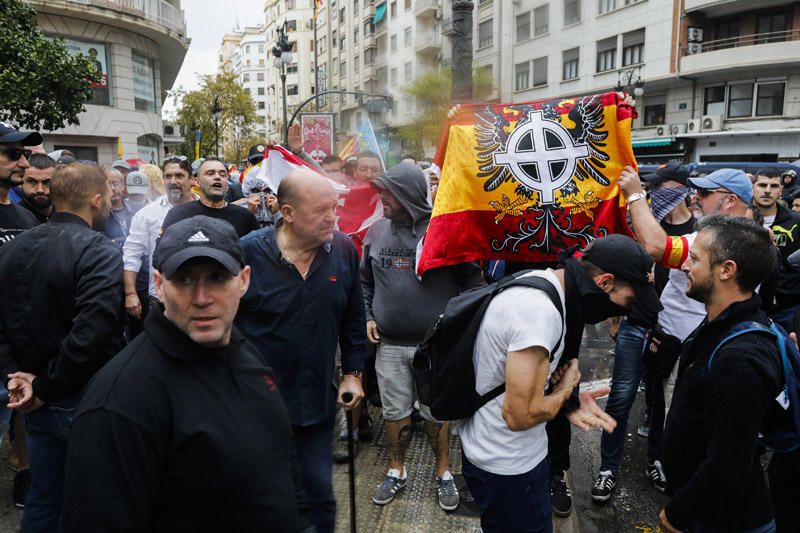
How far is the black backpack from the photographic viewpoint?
2447 millimetres

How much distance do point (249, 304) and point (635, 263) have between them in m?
1.85

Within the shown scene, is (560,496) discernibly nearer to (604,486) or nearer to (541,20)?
(604,486)

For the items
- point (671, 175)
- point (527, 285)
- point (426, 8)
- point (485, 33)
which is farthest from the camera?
point (426, 8)

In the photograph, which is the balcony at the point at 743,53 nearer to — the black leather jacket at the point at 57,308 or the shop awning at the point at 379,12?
the black leather jacket at the point at 57,308

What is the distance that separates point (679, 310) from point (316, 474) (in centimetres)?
265

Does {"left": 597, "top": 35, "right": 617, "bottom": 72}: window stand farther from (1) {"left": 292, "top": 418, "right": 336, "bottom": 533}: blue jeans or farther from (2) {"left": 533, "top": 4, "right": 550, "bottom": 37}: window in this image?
(1) {"left": 292, "top": 418, "right": 336, "bottom": 533}: blue jeans

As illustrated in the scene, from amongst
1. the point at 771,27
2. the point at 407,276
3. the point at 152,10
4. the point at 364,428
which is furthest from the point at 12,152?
the point at 771,27

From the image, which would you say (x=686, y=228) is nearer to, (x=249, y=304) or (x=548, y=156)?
(x=548, y=156)

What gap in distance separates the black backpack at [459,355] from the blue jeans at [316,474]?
0.77 meters

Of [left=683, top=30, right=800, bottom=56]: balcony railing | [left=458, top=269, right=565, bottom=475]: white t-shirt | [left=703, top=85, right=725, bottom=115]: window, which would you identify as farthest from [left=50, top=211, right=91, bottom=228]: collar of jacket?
[left=703, top=85, right=725, bottom=115]: window

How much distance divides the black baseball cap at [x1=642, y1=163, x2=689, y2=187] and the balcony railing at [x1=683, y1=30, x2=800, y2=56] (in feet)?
81.7

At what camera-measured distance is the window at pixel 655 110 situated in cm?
2780

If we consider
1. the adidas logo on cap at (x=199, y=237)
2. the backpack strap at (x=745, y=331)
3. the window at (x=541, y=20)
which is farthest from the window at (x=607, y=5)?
the adidas logo on cap at (x=199, y=237)

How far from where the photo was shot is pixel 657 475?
408cm
